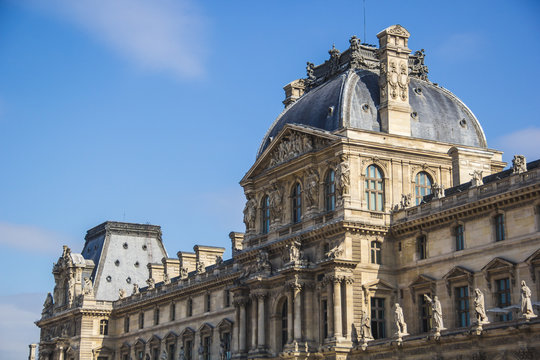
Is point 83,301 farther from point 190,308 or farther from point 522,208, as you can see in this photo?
point 522,208

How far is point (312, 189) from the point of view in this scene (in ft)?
214

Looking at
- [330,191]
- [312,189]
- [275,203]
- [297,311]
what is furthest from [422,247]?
[275,203]

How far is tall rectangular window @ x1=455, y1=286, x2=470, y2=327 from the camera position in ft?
186

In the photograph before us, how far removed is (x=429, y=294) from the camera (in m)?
59.5

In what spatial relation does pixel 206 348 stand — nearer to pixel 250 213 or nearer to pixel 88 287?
pixel 250 213

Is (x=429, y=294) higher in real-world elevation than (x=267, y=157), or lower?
lower

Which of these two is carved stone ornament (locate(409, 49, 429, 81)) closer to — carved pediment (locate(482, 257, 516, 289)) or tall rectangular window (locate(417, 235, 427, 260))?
tall rectangular window (locate(417, 235, 427, 260))

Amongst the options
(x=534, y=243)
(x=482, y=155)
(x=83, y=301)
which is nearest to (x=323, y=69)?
(x=482, y=155)

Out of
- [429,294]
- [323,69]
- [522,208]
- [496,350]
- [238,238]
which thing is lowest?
[496,350]

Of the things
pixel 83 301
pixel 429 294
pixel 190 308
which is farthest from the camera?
pixel 83 301

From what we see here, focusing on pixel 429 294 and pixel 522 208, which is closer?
pixel 522 208

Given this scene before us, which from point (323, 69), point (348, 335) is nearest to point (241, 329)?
point (348, 335)

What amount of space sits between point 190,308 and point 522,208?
138 feet

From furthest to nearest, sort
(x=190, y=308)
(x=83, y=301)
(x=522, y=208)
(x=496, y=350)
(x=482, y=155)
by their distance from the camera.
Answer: (x=83, y=301)
(x=190, y=308)
(x=482, y=155)
(x=522, y=208)
(x=496, y=350)
